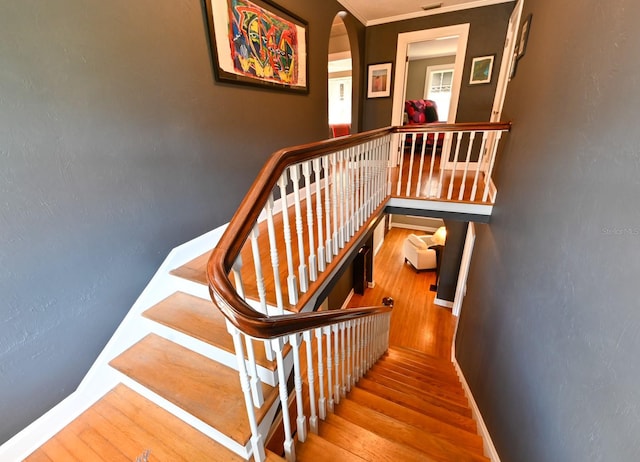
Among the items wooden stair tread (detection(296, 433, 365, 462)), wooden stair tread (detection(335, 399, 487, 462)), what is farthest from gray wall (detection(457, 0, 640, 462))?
wooden stair tread (detection(296, 433, 365, 462))

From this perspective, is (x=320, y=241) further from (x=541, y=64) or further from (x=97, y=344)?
(x=541, y=64)

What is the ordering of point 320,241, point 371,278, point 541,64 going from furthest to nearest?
point 371,278
point 541,64
point 320,241

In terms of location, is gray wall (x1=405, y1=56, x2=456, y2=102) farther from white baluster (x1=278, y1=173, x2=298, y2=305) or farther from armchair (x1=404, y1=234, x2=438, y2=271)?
white baluster (x1=278, y1=173, x2=298, y2=305)

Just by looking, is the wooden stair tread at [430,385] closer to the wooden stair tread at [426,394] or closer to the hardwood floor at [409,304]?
the wooden stair tread at [426,394]

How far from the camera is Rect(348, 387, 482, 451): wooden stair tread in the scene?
177cm

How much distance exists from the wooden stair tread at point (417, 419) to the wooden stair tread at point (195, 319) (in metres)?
Result: 1.02

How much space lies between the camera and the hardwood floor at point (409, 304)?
14.9 feet

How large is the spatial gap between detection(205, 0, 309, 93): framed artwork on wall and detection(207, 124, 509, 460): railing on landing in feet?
3.38

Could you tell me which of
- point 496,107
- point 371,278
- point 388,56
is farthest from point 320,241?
point 371,278

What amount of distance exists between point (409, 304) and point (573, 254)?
4.71 meters

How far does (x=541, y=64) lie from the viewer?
178cm

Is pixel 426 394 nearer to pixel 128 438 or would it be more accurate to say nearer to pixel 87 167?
pixel 128 438

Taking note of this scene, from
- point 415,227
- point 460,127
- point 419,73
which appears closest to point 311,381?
point 460,127

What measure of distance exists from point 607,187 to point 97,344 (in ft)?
8.05
